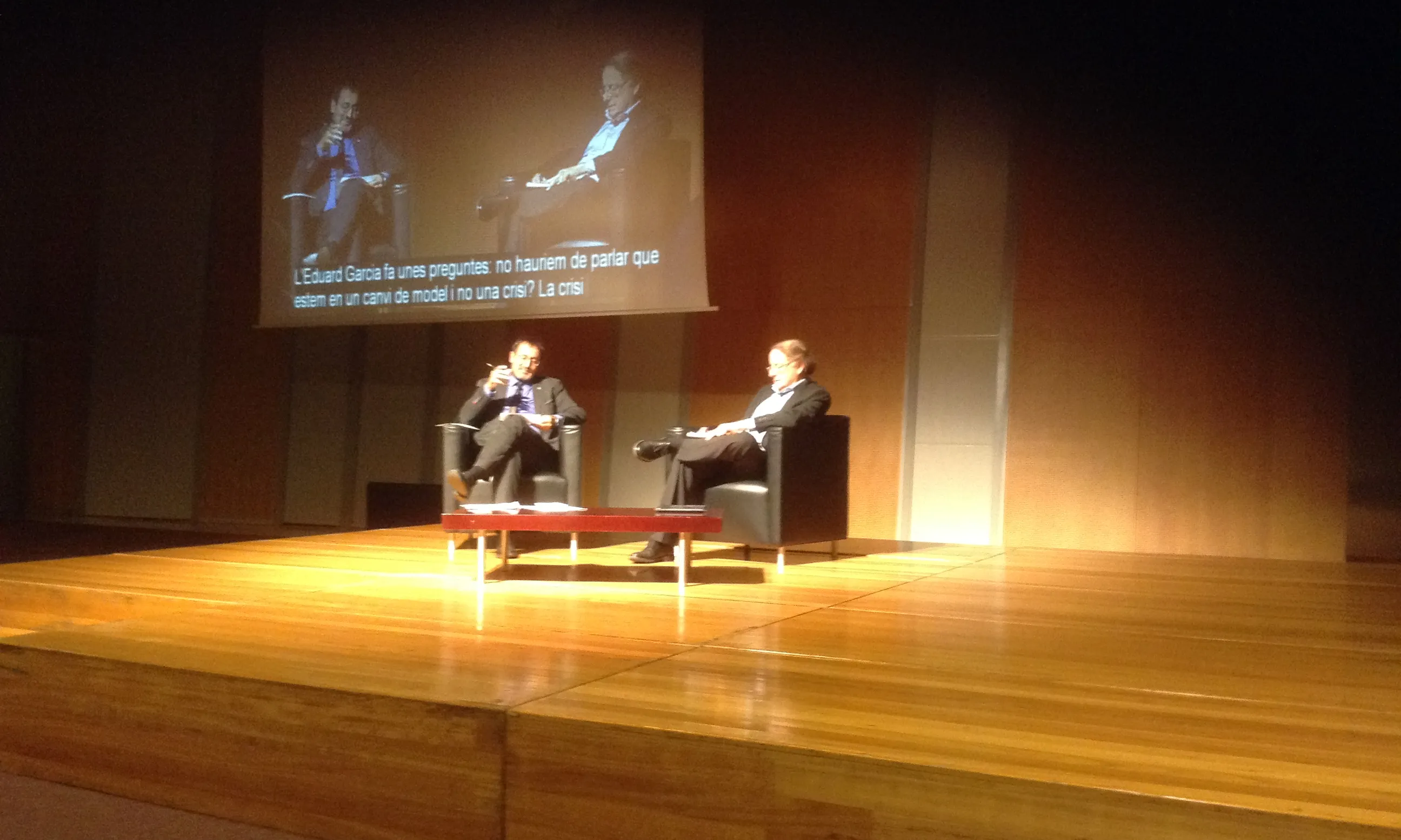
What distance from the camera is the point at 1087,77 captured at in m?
5.28

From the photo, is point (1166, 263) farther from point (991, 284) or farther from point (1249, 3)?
point (1249, 3)

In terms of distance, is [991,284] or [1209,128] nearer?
[1209,128]

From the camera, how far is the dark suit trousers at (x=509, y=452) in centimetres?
423

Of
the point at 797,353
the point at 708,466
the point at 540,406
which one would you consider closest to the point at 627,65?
the point at 540,406

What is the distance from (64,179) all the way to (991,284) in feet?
21.5

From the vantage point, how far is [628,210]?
5.49m

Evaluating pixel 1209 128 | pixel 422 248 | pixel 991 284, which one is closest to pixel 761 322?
pixel 991 284

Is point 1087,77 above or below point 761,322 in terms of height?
above

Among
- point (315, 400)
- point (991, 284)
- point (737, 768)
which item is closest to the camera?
point (737, 768)

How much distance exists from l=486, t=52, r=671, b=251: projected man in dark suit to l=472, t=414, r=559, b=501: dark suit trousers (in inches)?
60.9

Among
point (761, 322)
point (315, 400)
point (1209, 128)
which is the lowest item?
point (315, 400)

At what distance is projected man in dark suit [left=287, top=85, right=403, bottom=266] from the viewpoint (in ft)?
20.4

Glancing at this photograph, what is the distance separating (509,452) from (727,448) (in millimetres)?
897

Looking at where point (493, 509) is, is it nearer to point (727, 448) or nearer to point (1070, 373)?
point (727, 448)
